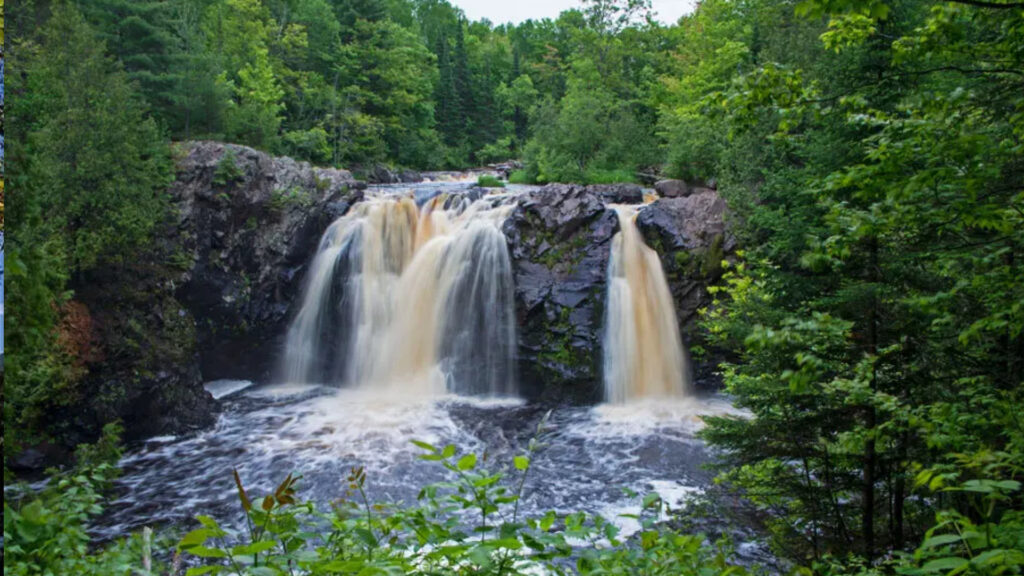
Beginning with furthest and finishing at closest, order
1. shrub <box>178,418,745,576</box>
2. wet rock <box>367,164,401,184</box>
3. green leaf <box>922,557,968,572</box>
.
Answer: wet rock <box>367,164,401,184</box>
shrub <box>178,418,745,576</box>
green leaf <box>922,557,968,572</box>

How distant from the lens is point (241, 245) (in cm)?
1273

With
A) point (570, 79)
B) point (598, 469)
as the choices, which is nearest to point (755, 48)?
point (570, 79)

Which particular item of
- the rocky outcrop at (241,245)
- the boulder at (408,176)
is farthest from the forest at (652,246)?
the boulder at (408,176)

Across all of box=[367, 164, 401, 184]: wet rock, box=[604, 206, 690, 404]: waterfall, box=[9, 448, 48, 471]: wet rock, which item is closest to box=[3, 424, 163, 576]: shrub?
box=[9, 448, 48, 471]: wet rock

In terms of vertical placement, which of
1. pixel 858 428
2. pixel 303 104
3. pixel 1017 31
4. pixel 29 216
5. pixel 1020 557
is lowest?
pixel 858 428

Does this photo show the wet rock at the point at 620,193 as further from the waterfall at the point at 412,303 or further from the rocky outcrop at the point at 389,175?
the rocky outcrop at the point at 389,175

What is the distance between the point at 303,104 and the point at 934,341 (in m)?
19.3

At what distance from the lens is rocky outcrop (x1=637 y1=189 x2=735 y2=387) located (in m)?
11.7

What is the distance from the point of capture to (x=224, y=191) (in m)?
12.5

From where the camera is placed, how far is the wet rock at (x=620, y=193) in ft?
47.5

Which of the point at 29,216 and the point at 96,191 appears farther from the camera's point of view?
the point at 96,191

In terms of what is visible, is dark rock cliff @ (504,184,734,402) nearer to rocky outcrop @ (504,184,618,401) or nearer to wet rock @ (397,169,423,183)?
rocky outcrop @ (504,184,618,401)

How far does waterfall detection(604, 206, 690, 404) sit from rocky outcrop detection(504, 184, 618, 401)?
0.24 metres

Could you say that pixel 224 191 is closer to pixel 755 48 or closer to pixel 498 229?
pixel 498 229
